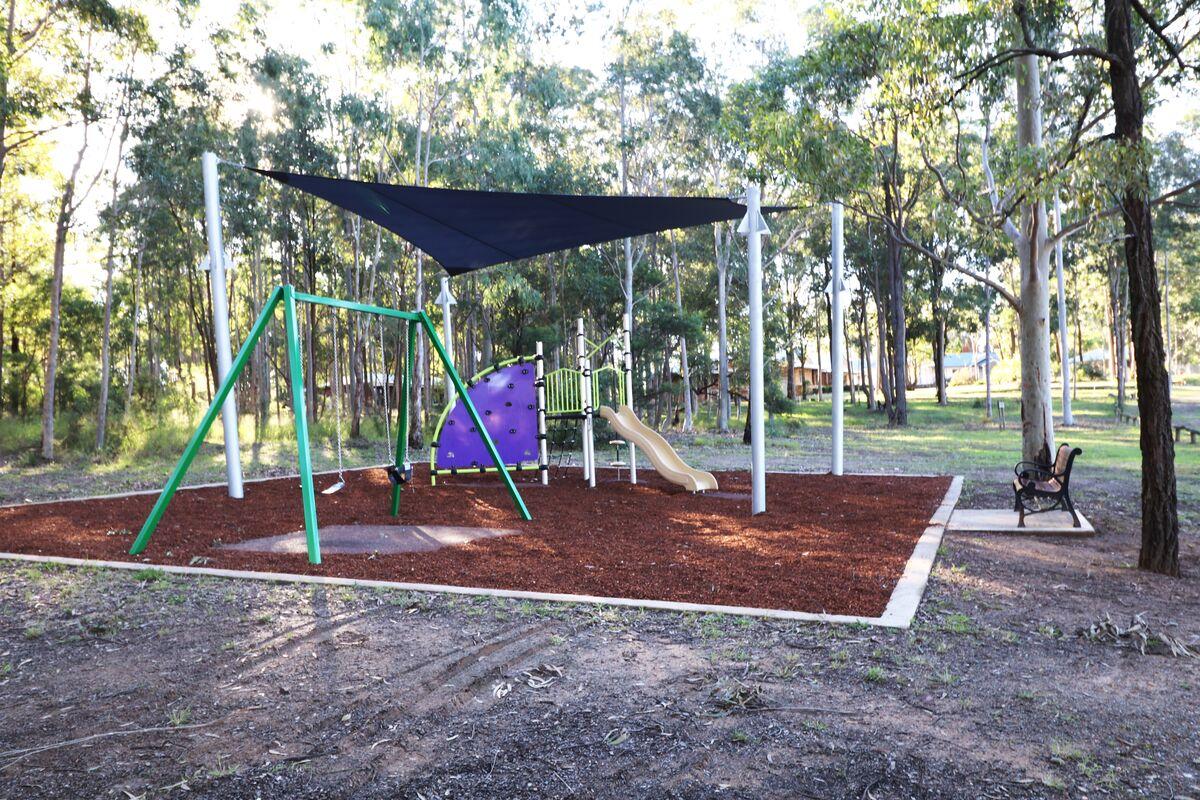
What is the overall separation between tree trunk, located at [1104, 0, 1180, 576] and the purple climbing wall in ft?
22.2

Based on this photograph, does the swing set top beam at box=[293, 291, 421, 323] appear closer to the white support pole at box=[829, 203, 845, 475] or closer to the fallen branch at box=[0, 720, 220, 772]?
the fallen branch at box=[0, 720, 220, 772]

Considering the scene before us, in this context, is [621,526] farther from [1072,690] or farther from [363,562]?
[1072,690]

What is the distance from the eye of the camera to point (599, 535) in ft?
20.0

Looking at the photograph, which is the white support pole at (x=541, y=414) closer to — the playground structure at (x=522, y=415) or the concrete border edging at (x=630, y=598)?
the playground structure at (x=522, y=415)

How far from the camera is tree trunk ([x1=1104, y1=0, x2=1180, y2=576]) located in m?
4.56

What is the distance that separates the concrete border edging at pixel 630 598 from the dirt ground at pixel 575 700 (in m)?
0.12

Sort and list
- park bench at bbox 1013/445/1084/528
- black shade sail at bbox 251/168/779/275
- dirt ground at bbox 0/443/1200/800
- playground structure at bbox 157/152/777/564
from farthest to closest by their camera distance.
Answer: black shade sail at bbox 251/168/779/275 < park bench at bbox 1013/445/1084/528 < playground structure at bbox 157/152/777/564 < dirt ground at bbox 0/443/1200/800

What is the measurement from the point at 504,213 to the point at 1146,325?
4.41 m

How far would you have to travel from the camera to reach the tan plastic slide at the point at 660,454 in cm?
870

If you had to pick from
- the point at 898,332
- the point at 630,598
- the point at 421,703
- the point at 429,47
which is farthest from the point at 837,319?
the point at 898,332

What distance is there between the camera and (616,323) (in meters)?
23.4

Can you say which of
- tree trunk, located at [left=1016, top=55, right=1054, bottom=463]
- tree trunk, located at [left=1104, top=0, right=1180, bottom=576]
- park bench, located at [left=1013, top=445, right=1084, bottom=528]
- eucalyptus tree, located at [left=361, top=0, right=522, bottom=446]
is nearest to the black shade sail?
tree trunk, located at [left=1104, top=0, right=1180, bottom=576]

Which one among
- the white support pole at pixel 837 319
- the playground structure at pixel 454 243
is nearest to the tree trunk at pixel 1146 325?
the playground structure at pixel 454 243

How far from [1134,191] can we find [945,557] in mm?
2367
